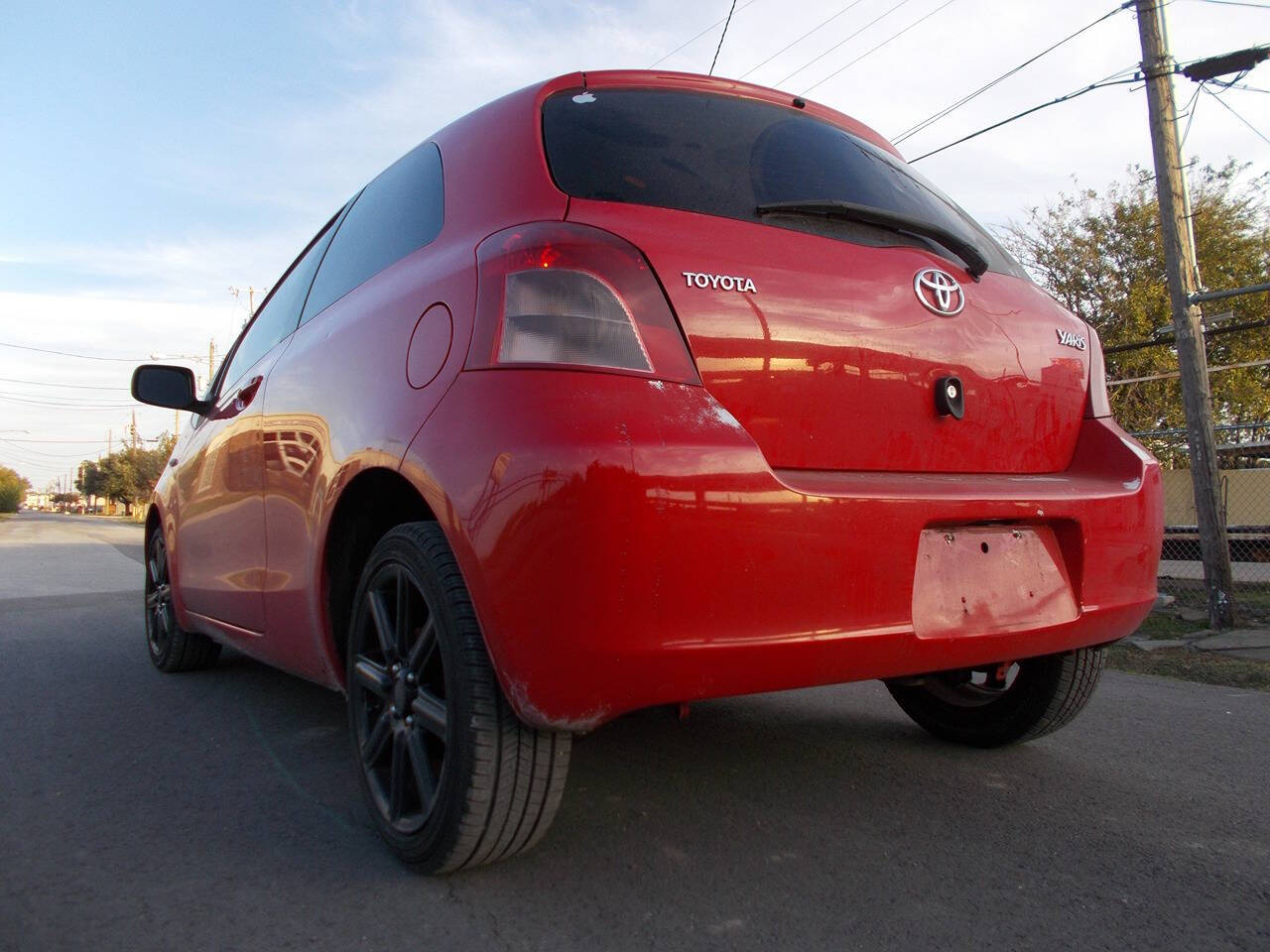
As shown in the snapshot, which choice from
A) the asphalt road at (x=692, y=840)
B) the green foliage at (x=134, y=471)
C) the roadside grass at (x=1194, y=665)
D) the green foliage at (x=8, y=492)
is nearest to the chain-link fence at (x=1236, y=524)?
the roadside grass at (x=1194, y=665)

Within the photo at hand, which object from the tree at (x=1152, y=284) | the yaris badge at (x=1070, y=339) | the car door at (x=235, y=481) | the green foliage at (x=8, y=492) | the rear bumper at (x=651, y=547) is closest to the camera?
the rear bumper at (x=651, y=547)

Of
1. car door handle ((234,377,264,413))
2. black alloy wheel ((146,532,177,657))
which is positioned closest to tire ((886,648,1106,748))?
car door handle ((234,377,264,413))

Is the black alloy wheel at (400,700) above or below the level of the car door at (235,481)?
below

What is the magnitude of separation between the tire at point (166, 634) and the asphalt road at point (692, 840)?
2.06 feet

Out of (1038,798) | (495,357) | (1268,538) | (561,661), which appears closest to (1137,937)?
(1038,798)

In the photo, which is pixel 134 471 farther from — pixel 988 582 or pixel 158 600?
pixel 988 582

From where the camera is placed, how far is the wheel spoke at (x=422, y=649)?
202cm

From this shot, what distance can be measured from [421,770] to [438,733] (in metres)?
0.14

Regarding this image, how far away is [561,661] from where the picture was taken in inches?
65.6

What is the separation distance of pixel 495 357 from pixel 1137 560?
5.30ft

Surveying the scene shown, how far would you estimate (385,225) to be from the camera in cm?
272

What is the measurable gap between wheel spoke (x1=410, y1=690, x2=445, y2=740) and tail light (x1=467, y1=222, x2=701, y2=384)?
0.72m

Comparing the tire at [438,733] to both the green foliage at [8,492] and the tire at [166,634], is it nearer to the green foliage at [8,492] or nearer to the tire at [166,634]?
the tire at [166,634]

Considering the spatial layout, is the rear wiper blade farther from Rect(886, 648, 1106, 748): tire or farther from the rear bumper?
Rect(886, 648, 1106, 748): tire
